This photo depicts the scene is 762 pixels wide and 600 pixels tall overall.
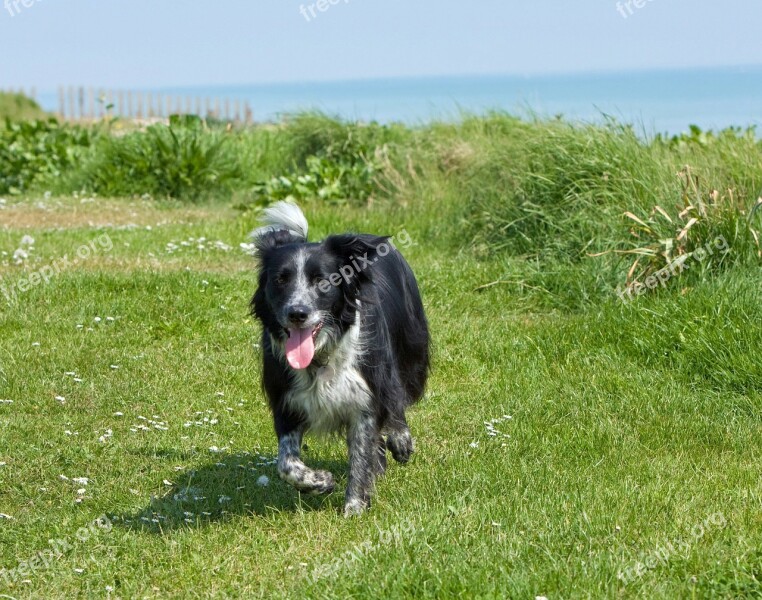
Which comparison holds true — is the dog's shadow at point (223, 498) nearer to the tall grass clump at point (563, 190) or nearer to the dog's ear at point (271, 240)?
the dog's ear at point (271, 240)

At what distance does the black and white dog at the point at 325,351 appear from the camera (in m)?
4.67

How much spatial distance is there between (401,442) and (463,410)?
1.02 metres

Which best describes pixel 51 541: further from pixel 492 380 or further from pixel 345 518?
pixel 492 380

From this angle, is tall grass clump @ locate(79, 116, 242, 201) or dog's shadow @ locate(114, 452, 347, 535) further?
tall grass clump @ locate(79, 116, 242, 201)

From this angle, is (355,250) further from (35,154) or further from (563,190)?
(35,154)

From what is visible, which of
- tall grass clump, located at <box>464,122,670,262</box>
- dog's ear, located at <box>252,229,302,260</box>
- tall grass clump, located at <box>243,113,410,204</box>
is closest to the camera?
dog's ear, located at <box>252,229,302,260</box>

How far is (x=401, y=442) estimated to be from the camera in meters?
5.45

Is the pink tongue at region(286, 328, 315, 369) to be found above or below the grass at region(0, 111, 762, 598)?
above

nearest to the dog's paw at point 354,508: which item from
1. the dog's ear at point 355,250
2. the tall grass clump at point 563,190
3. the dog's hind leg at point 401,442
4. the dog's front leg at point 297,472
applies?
the dog's front leg at point 297,472

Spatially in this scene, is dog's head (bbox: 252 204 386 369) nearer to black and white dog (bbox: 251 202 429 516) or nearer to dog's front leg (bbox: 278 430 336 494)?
black and white dog (bbox: 251 202 429 516)

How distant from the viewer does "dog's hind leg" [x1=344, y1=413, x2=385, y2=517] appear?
16.0 ft

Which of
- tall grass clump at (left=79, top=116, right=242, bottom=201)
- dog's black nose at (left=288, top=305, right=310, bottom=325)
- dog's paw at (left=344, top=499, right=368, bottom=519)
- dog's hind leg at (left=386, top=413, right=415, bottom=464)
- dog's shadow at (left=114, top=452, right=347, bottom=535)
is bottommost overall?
dog's shadow at (left=114, top=452, right=347, bottom=535)

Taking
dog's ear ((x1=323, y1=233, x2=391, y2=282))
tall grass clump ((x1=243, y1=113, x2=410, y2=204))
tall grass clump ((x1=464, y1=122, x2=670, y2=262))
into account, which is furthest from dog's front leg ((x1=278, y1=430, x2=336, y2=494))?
tall grass clump ((x1=243, y1=113, x2=410, y2=204))

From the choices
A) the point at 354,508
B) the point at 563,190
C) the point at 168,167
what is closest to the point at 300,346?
the point at 354,508
